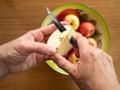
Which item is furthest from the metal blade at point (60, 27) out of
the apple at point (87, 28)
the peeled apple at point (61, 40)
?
the apple at point (87, 28)

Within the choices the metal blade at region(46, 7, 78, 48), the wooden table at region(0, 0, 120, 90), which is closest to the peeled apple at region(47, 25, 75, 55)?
the metal blade at region(46, 7, 78, 48)

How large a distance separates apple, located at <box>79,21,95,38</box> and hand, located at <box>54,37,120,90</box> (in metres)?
0.18

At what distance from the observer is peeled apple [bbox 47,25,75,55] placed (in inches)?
26.9

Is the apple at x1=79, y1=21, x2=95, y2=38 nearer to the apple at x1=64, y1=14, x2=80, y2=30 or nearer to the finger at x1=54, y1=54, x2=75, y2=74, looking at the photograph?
the apple at x1=64, y1=14, x2=80, y2=30

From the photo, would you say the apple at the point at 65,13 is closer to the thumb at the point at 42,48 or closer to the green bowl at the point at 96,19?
the green bowl at the point at 96,19

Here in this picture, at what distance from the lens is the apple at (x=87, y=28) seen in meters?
0.80

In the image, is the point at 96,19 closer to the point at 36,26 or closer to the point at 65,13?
the point at 65,13

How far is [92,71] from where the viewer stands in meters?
0.61

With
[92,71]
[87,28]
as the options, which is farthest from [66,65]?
[87,28]

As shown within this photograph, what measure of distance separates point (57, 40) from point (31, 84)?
206 mm

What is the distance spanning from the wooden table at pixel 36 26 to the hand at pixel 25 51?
63mm

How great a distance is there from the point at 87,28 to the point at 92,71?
0.23m

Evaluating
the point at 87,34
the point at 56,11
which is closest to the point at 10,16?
the point at 56,11

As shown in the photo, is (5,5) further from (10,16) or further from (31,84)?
(31,84)
